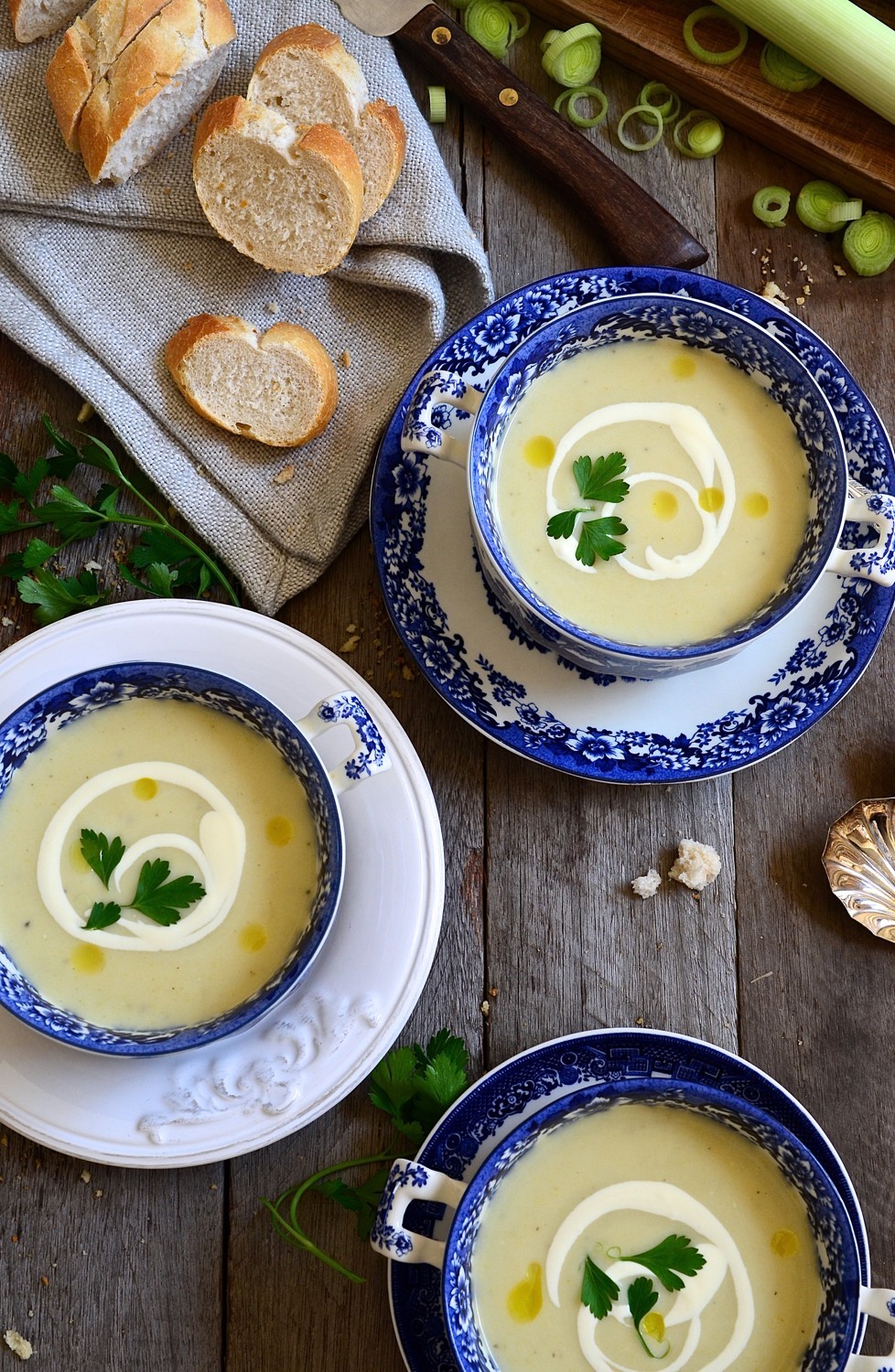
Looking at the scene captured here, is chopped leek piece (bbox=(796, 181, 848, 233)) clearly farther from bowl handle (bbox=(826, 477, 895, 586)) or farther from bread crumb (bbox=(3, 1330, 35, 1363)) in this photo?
bread crumb (bbox=(3, 1330, 35, 1363))

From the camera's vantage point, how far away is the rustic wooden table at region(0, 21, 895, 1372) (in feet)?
5.74

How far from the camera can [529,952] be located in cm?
183

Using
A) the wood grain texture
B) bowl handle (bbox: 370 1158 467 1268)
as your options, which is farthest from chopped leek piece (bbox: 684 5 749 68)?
bowl handle (bbox: 370 1158 467 1268)

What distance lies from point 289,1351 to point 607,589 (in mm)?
1148

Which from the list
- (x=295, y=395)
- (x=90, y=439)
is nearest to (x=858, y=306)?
(x=295, y=395)

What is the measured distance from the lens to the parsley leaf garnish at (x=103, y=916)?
5.01 ft

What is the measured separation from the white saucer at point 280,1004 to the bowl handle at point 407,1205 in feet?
0.52

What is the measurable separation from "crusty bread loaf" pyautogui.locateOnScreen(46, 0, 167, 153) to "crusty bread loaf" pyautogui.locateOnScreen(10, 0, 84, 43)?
52 millimetres

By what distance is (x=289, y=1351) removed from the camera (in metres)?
1.75

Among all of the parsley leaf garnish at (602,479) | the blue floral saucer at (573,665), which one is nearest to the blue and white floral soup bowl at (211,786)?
the blue floral saucer at (573,665)

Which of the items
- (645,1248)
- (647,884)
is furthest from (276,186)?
(645,1248)

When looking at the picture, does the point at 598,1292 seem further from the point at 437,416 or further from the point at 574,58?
the point at 574,58

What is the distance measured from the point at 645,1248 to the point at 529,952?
428 mm

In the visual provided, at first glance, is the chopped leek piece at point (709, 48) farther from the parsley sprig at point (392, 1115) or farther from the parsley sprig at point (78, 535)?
the parsley sprig at point (392, 1115)
